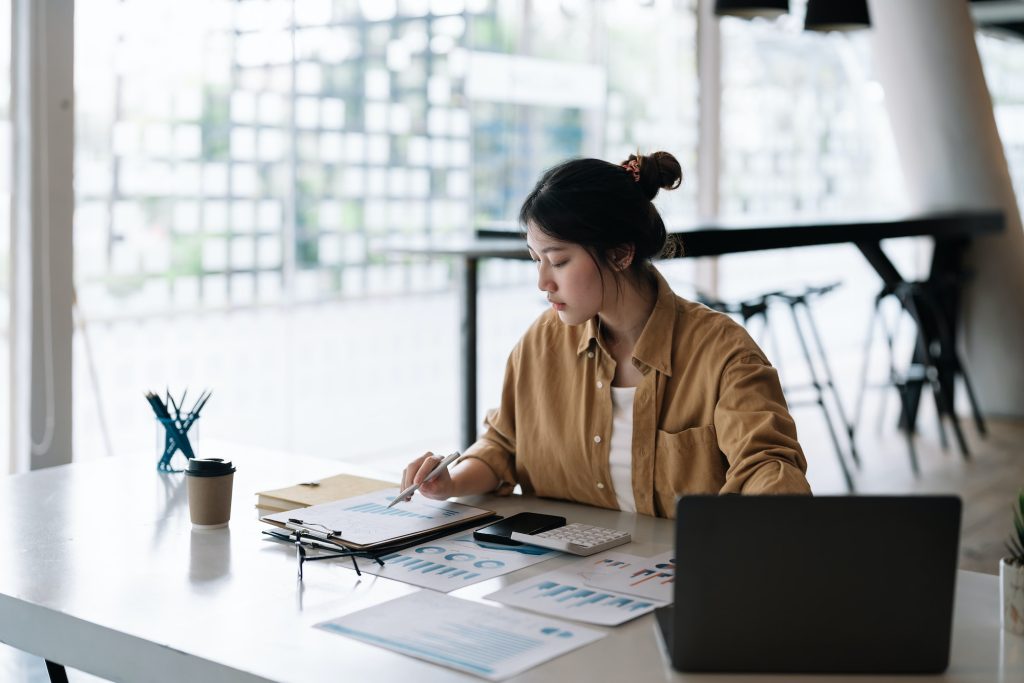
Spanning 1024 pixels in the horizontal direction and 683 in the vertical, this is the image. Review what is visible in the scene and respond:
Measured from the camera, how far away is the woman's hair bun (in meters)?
2.10

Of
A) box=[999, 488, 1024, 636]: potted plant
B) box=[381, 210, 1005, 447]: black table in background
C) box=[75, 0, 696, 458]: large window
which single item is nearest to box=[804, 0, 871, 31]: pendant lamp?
box=[381, 210, 1005, 447]: black table in background

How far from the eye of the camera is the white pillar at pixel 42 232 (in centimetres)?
380

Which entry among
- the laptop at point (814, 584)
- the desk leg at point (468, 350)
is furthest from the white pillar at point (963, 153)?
the laptop at point (814, 584)

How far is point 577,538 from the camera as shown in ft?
5.59

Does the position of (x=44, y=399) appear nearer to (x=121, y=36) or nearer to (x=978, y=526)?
(x=121, y=36)

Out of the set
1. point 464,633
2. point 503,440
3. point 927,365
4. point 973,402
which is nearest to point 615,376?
point 503,440

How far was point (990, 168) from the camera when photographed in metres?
6.40

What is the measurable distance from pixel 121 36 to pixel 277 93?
2.66 feet

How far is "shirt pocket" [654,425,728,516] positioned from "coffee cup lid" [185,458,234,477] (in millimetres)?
727

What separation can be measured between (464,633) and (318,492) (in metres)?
0.71

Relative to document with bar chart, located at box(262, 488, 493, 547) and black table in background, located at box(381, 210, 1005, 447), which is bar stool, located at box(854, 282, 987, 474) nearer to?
black table in background, located at box(381, 210, 1005, 447)

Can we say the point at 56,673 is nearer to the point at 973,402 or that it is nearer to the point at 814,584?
the point at 814,584

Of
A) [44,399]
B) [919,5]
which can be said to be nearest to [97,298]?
[44,399]

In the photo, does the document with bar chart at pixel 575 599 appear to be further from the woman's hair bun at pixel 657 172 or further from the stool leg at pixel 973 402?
the stool leg at pixel 973 402
